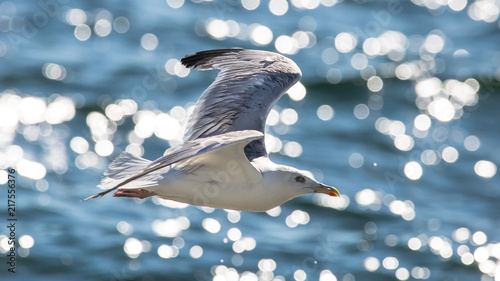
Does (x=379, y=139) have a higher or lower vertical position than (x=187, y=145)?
higher

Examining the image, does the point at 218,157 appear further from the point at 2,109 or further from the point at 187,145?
the point at 2,109

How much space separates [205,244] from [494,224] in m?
6.02

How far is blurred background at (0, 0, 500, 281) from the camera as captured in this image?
15.9 metres

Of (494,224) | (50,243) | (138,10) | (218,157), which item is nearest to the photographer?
(218,157)

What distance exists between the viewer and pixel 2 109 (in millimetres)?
18688

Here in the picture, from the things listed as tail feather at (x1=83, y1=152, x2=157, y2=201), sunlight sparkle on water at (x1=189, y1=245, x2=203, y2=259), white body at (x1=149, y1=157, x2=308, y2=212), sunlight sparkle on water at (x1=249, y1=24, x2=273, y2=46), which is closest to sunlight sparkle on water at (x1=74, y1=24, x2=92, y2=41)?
sunlight sparkle on water at (x1=249, y1=24, x2=273, y2=46)

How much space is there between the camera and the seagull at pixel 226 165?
6988 mm

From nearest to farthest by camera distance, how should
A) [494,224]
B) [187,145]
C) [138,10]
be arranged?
[187,145] → [494,224] → [138,10]

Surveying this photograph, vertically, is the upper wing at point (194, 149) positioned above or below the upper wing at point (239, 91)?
below

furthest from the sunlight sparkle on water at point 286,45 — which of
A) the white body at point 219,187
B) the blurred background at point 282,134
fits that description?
the white body at point 219,187

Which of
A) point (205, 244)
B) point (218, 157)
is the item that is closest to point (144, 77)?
point (205, 244)

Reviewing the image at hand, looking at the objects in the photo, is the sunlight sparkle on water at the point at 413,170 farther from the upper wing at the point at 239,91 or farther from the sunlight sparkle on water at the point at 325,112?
the upper wing at the point at 239,91

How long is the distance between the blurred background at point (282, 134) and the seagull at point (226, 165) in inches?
276

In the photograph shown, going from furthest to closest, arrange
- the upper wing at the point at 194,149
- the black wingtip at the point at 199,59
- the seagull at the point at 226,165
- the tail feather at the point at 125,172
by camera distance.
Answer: the black wingtip at the point at 199,59, the tail feather at the point at 125,172, the seagull at the point at 226,165, the upper wing at the point at 194,149
